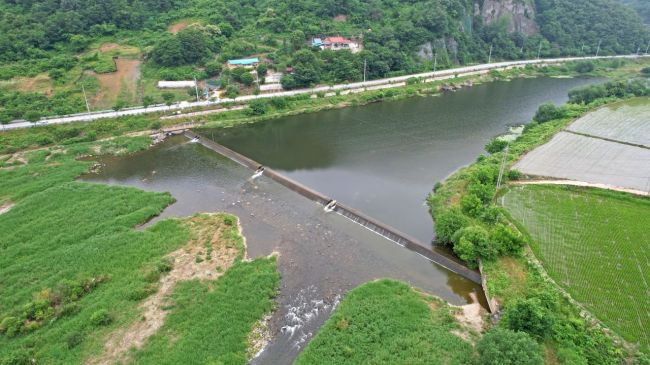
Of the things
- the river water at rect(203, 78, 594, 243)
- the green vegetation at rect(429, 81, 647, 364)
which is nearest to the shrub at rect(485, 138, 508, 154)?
the green vegetation at rect(429, 81, 647, 364)

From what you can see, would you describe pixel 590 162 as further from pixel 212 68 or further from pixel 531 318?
pixel 212 68

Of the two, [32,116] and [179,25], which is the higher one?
[179,25]

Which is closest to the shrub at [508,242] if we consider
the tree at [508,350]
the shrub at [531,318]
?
the shrub at [531,318]

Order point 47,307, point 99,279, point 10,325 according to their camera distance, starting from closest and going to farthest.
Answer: point 10,325 < point 47,307 < point 99,279

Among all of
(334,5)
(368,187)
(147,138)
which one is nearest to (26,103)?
(147,138)

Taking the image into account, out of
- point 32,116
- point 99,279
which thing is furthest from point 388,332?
point 32,116

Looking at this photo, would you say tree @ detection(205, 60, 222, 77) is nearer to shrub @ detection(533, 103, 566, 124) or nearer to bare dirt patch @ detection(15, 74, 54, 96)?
bare dirt patch @ detection(15, 74, 54, 96)

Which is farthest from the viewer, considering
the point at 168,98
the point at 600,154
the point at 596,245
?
the point at 168,98

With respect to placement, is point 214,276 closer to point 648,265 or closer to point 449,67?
point 648,265
